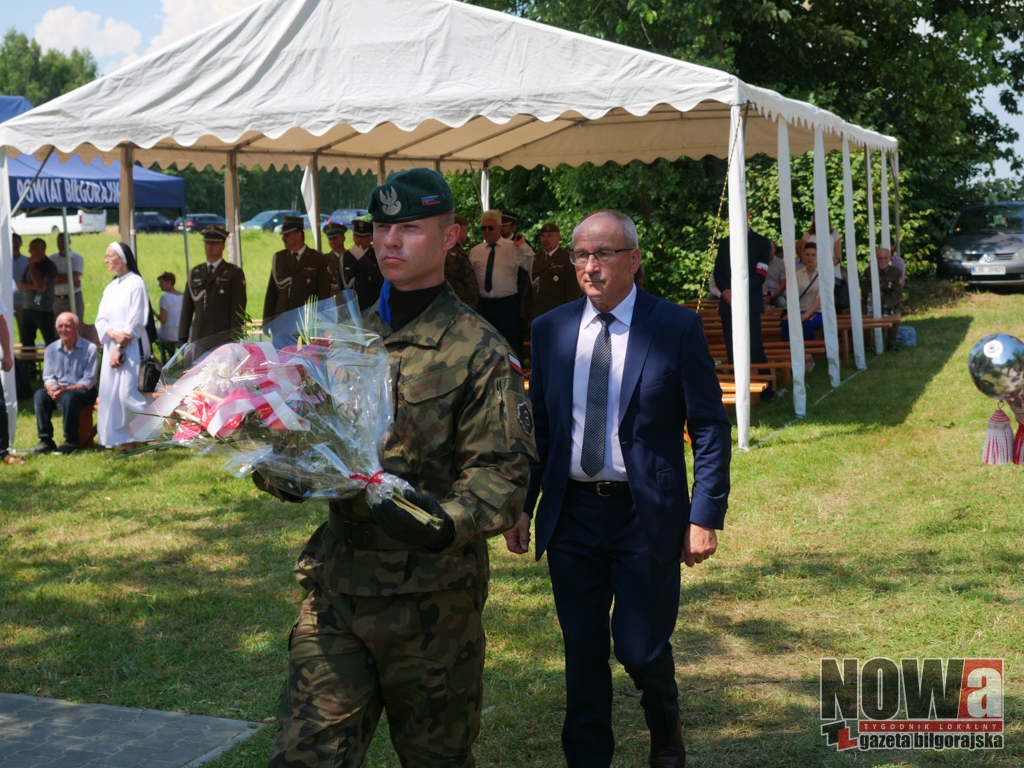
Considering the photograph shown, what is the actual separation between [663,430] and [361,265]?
33.1ft

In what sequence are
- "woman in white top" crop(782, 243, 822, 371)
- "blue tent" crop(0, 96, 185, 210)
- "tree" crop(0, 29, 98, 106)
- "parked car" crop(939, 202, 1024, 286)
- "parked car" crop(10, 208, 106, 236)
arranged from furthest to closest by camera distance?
"tree" crop(0, 29, 98, 106) < "parked car" crop(10, 208, 106, 236) < "parked car" crop(939, 202, 1024, 286) < "blue tent" crop(0, 96, 185, 210) < "woman in white top" crop(782, 243, 822, 371)

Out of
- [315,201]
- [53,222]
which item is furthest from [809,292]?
[53,222]

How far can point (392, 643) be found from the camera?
108 inches

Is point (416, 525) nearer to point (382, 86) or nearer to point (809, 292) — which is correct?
point (382, 86)

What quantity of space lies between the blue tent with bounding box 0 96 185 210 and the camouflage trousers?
45.6 ft

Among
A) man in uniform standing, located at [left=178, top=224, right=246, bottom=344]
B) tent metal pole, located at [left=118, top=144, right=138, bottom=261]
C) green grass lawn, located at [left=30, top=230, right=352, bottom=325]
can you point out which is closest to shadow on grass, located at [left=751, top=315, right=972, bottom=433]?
man in uniform standing, located at [left=178, top=224, right=246, bottom=344]

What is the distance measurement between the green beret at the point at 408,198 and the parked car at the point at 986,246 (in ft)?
75.4

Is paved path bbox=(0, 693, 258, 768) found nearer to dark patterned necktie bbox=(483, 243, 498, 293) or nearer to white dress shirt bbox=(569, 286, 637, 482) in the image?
white dress shirt bbox=(569, 286, 637, 482)

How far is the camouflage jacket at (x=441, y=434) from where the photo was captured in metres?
2.68

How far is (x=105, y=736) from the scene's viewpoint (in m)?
4.49

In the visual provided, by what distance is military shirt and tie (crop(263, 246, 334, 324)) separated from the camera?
44.2 ft

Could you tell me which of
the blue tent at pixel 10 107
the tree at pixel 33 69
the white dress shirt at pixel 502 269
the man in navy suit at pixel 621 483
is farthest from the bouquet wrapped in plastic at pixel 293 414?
the tree at pixel 33 69

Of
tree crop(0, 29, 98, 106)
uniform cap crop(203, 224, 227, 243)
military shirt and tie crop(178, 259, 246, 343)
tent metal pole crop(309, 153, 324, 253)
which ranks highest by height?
tree crop(0, 29, 98, 106)

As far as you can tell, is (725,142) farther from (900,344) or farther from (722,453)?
(722,453)
